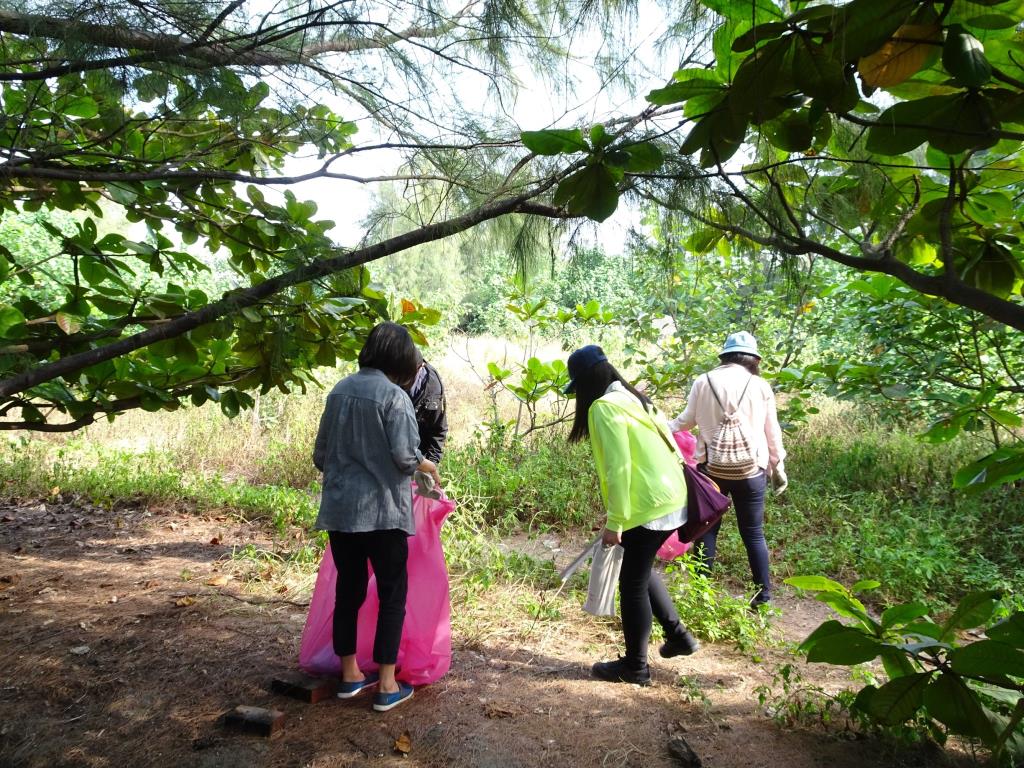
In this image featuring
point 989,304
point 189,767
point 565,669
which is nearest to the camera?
point 989,304

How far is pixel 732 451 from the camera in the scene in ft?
12.7

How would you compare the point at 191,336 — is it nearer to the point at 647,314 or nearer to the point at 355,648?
the point at 355,648

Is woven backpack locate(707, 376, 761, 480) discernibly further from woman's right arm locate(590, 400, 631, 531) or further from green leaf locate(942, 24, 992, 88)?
green leaf locate(942, 24, 992, 88)

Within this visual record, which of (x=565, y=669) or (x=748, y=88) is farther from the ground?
(x=748, y=88)

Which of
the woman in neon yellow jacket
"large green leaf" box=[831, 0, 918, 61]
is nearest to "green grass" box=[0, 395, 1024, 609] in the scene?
the woman in neon yellow jacket

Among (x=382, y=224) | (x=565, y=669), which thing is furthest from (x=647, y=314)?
(x=382, y=224)

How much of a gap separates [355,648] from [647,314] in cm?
490

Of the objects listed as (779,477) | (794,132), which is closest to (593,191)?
(794,132)

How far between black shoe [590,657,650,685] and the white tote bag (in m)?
0.21

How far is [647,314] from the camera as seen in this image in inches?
272

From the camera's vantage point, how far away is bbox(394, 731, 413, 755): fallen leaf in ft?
8.04

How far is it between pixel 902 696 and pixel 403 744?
1.62 metres

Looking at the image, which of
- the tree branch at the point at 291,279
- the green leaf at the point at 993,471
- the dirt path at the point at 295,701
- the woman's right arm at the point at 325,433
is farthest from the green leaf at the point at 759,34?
the dirt path at the point at 295,701

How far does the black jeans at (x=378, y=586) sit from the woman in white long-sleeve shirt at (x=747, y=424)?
79.1 inches
